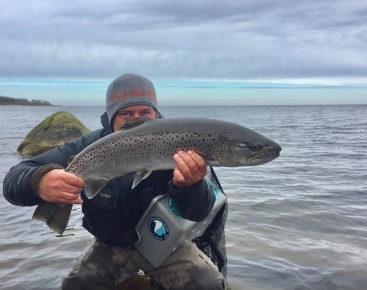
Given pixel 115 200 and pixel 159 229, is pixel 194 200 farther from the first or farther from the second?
pixel 115 200

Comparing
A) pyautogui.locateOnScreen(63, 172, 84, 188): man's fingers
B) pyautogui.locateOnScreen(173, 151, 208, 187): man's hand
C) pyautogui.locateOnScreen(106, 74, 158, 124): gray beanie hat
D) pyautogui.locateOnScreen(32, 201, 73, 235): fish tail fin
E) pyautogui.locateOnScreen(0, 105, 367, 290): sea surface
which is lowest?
pyautogui.locateOnScreen(0, 105, 367, 290): sea surface

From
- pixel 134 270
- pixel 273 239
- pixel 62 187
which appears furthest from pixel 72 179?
pixel 273 239

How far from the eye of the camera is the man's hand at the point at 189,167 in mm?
3805

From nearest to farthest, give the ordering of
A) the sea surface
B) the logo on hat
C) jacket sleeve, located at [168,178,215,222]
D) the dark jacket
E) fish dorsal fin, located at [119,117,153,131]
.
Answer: jacket sleeve, located at [168,178,215,222]
fish dorsal fin, located at [119,117,153,131]
the dark jacket
the logo on hat
the sea surface

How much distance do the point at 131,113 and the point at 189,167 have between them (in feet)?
4.67

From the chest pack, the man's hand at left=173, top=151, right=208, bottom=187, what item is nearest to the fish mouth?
the man's hand at left=173, top=151, right=208, bottom=187

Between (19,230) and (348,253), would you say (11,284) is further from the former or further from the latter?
(348,253)

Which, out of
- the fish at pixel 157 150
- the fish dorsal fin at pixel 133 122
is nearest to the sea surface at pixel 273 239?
the fish at pixel 157 150

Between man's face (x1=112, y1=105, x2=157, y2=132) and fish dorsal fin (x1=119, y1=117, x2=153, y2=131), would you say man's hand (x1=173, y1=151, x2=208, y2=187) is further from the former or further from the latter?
man's face (x1=112, y1=105, x2=157, y2=132)

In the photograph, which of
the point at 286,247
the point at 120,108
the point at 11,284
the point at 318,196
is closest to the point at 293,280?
the point at 286,247

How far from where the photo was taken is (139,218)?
4809mm

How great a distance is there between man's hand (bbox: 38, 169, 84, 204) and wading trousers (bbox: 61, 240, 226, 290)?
1190mm

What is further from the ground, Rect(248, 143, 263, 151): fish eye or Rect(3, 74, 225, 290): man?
Rect(248, 143, 263, 151): fish eye

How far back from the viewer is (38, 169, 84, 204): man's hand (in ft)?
12.7
